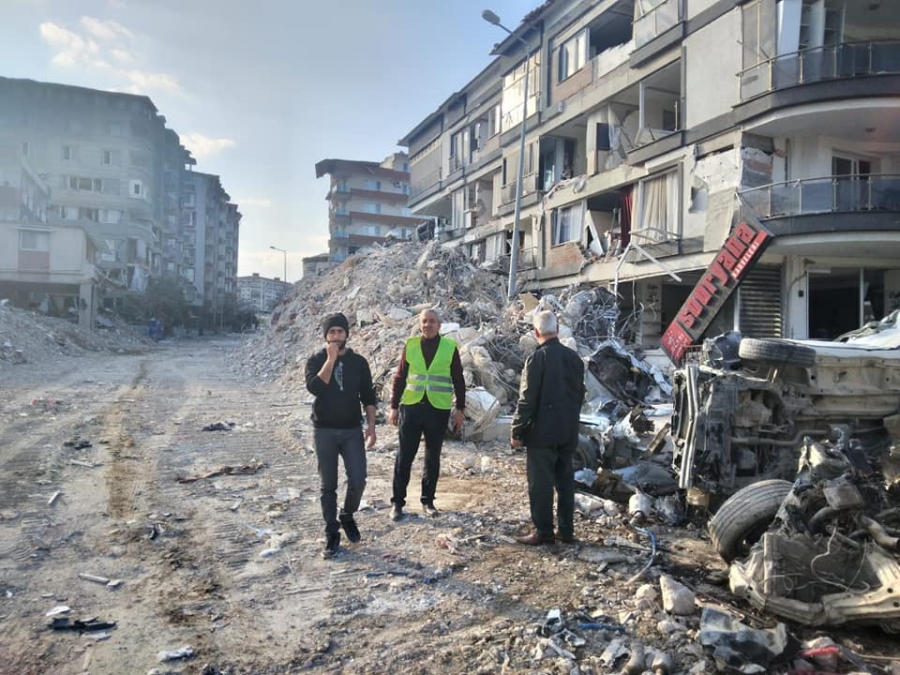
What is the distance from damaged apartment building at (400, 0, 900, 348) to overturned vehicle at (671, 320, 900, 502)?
32.5 ft

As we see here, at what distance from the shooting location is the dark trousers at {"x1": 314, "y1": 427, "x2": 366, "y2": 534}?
4.55 m

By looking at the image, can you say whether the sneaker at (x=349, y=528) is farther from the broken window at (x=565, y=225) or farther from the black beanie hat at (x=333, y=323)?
the broken window at (x=565, y=225)

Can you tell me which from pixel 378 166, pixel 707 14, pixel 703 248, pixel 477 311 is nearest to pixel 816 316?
pixel 703 248

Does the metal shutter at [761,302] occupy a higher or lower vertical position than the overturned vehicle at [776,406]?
higher

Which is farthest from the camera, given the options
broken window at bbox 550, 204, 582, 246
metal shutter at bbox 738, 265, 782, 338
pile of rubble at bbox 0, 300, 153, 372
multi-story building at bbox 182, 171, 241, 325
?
multi-story building at bbox 182, 171, 241, 325

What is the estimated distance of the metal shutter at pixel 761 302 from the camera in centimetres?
1516

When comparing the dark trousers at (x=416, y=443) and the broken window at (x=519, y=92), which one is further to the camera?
the broken window at (x=519, y=92)

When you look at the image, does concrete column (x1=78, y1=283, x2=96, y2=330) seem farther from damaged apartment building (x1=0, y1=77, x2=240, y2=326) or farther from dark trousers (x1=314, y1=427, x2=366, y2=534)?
dark trousers (x1=314, y1=427, x2=366, y2=534)

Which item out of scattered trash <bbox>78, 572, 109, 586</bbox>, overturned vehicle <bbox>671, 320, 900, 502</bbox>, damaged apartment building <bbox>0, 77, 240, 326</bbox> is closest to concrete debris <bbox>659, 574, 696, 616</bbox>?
overturned vehicle <bbox>671, 320, 900, 502</bbox>

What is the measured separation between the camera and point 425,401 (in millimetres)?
5438

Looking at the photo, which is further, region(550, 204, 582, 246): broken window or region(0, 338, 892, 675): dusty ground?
region(550, 204, 582, 246): broken window

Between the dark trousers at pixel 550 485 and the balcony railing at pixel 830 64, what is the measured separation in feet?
42.1

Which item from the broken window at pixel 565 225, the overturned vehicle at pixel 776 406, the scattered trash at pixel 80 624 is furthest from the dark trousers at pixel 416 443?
the broken window at pixel 565 225

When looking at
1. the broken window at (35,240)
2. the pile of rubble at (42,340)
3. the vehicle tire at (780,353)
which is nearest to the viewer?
A: the vehicle tire at (780,353)
